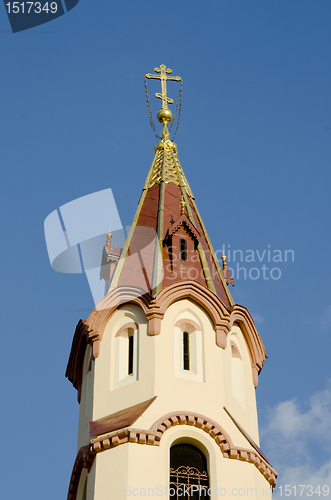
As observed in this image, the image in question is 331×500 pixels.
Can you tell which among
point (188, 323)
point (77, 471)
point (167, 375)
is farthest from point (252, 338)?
point (77, 471)

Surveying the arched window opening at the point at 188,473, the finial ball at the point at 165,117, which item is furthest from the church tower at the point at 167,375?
the finial ball at the point at 165,117

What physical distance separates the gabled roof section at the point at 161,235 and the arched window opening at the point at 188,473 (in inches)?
199

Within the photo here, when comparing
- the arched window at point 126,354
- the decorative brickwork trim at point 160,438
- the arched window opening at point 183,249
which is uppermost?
the arched window opening at point 183,249

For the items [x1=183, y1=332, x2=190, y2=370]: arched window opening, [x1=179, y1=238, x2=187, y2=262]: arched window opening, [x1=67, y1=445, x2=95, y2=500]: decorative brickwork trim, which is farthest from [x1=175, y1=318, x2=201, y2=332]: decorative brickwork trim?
[x1=67, y1=445, x2=95, y2=500]: decorative brickwork trim

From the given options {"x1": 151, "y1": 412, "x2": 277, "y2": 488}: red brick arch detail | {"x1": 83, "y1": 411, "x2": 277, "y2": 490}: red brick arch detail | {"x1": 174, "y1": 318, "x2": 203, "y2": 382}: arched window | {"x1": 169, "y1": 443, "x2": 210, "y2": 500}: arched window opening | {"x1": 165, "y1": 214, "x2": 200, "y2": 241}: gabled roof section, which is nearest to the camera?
{"x1": 169, "y1": 443, "x2": 210, "y2": 500}: arched window opening

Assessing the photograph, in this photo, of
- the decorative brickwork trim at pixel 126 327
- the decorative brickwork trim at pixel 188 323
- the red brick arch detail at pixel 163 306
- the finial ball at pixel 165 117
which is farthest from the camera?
the finial ball at pixel 165 117

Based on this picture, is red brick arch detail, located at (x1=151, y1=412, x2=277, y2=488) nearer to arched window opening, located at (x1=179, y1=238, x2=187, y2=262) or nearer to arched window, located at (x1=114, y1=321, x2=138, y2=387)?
arched window, located at (x1=114, y1=321, x2=138, y2=387)

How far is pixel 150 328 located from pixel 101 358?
187 centimetres

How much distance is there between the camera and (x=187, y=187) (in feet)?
111

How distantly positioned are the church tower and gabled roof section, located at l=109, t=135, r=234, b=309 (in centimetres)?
5

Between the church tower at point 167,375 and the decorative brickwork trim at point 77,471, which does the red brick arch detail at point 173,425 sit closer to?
the church tower at point 167,375

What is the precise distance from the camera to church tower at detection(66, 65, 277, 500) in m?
24.8

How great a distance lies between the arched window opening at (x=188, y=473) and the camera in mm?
24547

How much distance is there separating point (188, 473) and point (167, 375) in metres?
2.88
